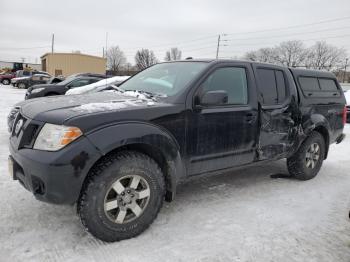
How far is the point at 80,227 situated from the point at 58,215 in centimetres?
38

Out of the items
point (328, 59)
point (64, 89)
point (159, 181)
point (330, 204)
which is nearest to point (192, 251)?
point (159, 181)

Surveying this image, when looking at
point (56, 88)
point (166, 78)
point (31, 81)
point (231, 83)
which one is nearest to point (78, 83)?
point (56, 88)

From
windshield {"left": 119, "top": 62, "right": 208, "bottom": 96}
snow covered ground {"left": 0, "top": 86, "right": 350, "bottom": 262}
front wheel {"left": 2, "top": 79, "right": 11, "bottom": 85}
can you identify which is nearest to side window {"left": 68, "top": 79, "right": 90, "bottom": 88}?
snow covered ground {"left": 0, "top": 86, "right": 350, "bottom": 262}

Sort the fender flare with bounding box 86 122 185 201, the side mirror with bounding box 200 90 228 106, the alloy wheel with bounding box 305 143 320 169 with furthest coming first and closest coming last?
1. the alloy wheel with bounding box 305 143 320 169
2. the side mirror with bounding box 200 90 228 106
3. the fender flare with bounding box 86 122 185 201

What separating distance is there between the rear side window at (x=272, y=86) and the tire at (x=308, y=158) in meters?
0.95

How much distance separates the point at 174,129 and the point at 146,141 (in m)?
0.41

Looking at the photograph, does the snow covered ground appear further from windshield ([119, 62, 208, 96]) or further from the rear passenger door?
windshield ([119, 62, 208, 96])

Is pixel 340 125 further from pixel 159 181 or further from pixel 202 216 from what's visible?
pixel 159 181

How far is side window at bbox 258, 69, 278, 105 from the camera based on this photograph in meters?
4.30

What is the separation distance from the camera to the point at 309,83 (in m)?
5.14

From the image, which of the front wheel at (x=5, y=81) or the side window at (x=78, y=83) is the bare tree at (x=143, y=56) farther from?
the side window at (x=78, y=83)

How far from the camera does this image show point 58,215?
346 cm

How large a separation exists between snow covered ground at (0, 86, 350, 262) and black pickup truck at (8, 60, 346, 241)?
0.28 m

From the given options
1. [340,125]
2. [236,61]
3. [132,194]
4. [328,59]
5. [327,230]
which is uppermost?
[328,59]
